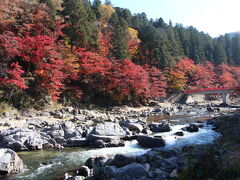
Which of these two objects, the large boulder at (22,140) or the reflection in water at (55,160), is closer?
the reflection in water at (55,160)

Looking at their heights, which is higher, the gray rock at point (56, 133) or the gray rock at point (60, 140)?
the gray rock at point (56, 133)

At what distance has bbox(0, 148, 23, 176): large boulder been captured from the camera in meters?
7.52

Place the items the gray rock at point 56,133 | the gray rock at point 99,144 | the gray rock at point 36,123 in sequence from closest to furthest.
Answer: the gray rock at point 99,144 < the gray rock at point 56,133 < the gray rock at point 36,123

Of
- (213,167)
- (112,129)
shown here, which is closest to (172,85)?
(112,129)

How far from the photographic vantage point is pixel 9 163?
7672 millimetres

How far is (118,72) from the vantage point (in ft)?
95.9

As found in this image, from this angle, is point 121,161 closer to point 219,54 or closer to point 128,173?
point 128,173

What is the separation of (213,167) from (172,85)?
130ft

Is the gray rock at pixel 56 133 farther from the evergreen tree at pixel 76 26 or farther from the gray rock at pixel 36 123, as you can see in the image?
the evergreen tree at pixel 76 26

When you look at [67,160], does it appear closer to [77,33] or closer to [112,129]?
[112,129]

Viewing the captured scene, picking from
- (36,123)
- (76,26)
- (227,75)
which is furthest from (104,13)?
(36,123)

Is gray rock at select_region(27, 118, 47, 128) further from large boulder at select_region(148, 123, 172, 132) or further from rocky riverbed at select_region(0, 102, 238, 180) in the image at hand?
large boulder at select_region(148, 123, 172, 132)

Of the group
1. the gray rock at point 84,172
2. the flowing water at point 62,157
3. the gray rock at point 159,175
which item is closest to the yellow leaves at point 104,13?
the flowing water at point 62,157

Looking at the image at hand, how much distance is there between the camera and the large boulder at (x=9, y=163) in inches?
296
